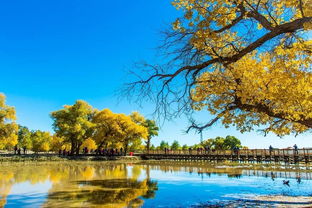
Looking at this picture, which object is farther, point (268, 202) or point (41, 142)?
point (41, 142)

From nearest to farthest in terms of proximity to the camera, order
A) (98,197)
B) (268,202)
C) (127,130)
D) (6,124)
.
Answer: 1. (268,202)
2. (98,197)
3. (6,124)
4. (127,130)

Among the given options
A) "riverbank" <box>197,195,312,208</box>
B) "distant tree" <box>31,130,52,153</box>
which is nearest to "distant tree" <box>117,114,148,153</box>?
"distant tree" <box>31,130,52,153</box>

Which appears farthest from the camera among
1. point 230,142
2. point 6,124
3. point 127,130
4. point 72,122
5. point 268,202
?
point 230,142

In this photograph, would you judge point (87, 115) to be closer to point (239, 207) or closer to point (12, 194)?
point (12, 194)

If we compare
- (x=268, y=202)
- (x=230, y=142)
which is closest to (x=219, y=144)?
(x=230, y=142)

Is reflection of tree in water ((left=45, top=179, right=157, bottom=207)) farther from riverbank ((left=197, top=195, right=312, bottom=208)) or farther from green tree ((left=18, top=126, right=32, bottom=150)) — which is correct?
green tree ((left=18, top=126, right=32, bottom=150))

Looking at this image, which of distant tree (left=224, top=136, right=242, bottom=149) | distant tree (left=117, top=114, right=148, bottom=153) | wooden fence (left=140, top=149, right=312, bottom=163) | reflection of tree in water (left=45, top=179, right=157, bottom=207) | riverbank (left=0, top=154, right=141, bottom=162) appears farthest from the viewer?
distant tree (left=224, top=136, right=242, bottom=149)

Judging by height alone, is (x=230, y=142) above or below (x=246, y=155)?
above

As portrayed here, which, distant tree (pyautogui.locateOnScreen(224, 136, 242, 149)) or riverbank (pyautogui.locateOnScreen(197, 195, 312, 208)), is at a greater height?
distant tree (pyautogui.locateOnScreen(224, 136, 242, 149))

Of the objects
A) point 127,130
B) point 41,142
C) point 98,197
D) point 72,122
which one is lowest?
point 98,197

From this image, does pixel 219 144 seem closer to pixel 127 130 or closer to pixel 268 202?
pixel 127 130

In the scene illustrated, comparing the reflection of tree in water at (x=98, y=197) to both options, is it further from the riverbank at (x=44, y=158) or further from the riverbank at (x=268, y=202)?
the riverbank at (x=44, y=158)

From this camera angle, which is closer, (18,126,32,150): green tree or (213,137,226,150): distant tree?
(18,126,32,150): green tree

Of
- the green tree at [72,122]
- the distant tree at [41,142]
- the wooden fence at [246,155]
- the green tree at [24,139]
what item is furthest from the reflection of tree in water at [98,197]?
the green tree at [24,139]
